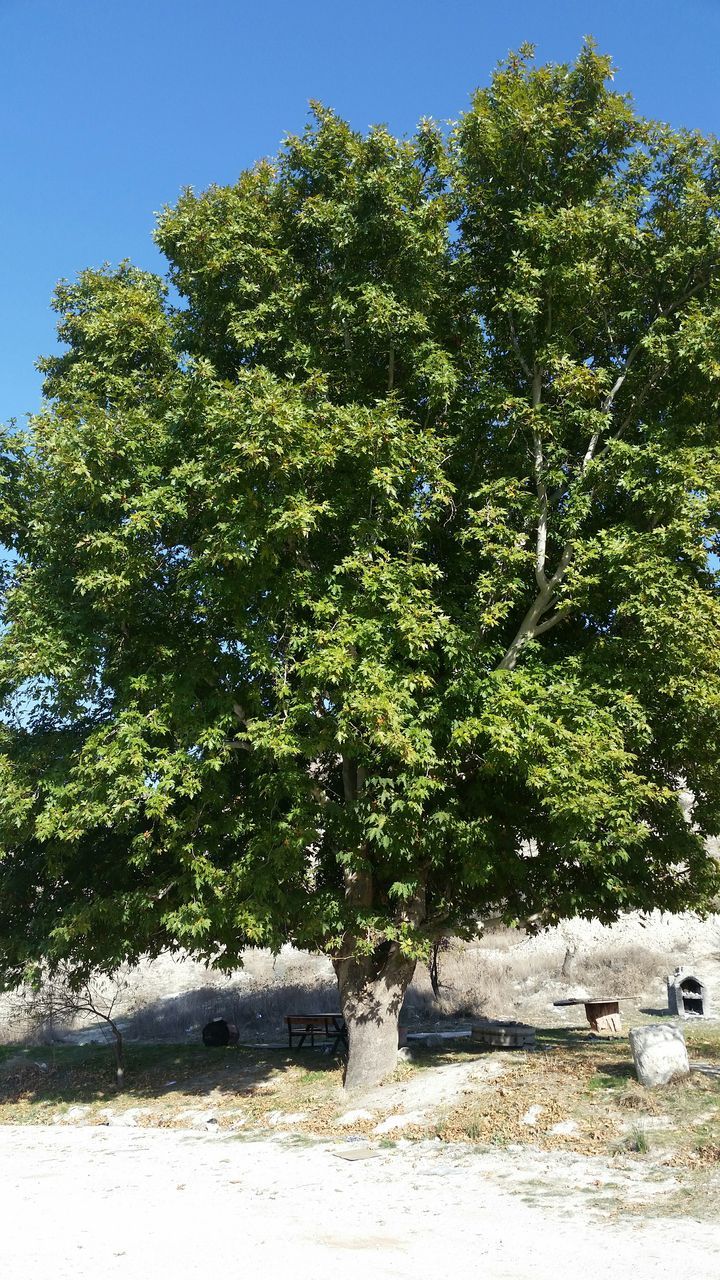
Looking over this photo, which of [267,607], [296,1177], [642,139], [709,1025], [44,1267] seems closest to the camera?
[44,1267]

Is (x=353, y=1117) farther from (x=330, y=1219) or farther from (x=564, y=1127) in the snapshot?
(x=330, y=1219)

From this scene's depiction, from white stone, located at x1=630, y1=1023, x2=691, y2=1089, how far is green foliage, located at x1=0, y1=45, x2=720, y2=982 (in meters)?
2.21

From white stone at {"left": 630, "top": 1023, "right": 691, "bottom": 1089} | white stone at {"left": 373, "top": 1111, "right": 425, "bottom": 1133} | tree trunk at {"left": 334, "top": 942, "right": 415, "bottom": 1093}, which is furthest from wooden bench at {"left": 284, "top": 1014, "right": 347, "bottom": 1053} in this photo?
white stone at {"left": 630, "top": 1023, "right": 691, "bottom": 1089}

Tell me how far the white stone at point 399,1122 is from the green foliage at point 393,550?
1.97 meters

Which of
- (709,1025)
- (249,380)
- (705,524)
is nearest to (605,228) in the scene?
(705,524)

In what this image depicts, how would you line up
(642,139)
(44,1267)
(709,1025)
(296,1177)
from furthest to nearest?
(709,1025), (642,139), (296,1177), (44,1267)

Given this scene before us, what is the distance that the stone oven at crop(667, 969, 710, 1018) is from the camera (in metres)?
21.3

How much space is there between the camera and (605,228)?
1209cm

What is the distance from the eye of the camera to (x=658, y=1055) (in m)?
10.2

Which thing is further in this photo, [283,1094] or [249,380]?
[283,1094]

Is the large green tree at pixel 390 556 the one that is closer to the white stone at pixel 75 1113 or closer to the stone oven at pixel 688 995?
the white stone at pixel 75 1113

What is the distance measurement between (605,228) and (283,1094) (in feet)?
43.8

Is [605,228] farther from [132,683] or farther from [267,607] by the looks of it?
[132,683]

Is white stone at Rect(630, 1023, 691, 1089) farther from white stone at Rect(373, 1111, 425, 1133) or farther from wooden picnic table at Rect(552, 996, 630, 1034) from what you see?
wooden picnic table at Rect(552, 996, 630, 1034)
